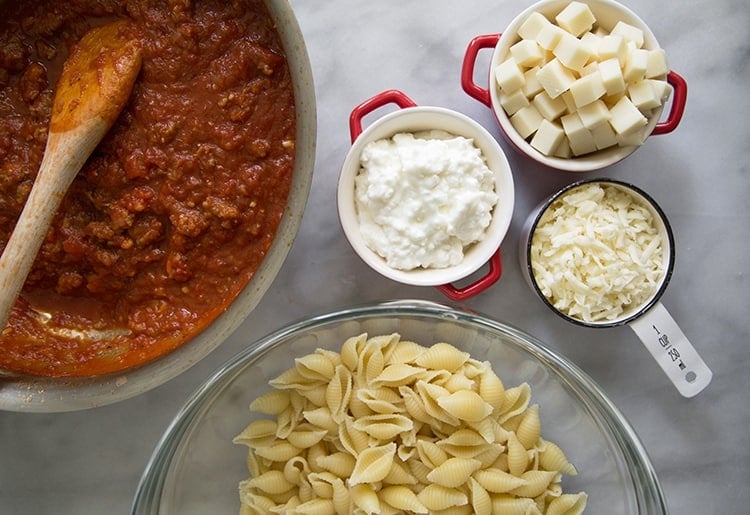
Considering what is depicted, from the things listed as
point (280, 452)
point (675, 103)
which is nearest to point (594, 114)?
point (675, 103)

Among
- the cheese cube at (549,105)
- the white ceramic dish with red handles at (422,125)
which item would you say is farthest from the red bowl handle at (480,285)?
the cheese cube at (549,105)

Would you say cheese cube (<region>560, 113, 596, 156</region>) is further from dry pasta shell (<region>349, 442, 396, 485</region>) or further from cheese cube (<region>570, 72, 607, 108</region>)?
dry pasta shell (<region>349, 442, 396, 485</region>)

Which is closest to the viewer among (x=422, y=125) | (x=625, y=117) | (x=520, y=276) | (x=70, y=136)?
(x=70, y=136)

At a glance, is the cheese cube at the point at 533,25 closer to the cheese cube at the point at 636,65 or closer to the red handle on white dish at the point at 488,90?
the red handle on white dish at the point at 488,90

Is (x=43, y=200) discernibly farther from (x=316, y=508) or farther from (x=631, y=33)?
(x=631, y=33)

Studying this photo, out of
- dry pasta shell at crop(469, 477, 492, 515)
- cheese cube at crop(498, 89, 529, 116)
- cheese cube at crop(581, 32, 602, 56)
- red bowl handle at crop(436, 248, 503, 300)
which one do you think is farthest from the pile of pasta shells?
cheese cube at crop(581, 32, 602, 56)

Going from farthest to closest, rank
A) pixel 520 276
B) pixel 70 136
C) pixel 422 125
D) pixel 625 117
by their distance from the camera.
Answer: pixel 520 276 → pixel 422 125 → pixel 625 117 → pixel 70 136
